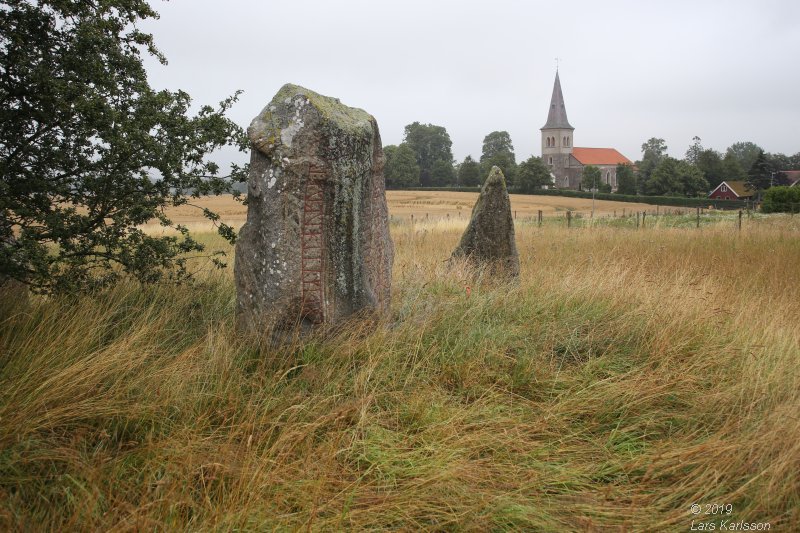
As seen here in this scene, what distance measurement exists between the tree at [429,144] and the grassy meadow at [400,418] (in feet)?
277

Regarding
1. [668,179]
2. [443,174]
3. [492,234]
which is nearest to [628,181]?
[668,179]

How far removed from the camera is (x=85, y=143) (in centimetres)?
484

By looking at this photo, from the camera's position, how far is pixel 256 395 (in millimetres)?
3697

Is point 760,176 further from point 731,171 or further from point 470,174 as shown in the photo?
point 470,174

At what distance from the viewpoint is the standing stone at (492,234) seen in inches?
327

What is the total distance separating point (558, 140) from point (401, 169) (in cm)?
4446

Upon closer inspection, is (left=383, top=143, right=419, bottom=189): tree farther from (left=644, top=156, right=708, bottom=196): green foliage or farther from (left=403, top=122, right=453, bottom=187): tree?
(left=644, top=156, right=708, bottom=196): green foliage

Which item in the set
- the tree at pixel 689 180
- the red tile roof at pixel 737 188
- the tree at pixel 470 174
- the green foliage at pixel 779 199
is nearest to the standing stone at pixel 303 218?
the green foliage at pixel 779 199

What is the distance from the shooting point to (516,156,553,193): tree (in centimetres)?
6994

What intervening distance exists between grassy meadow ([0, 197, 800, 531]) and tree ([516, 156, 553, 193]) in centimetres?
6639

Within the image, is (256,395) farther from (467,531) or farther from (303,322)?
(467,531)

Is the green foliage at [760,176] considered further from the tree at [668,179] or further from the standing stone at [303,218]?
the standing stone at [303,218]

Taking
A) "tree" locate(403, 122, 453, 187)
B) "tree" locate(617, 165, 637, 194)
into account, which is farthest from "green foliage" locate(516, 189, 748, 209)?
"tree" locate(403, 122, 453, 187)

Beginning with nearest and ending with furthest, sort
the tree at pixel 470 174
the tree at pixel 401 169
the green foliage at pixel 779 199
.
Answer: the green foliage at pixel 779 199, the tree at pixel 401 169, the tree at pixel 470 174
